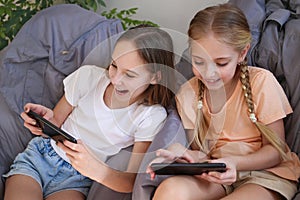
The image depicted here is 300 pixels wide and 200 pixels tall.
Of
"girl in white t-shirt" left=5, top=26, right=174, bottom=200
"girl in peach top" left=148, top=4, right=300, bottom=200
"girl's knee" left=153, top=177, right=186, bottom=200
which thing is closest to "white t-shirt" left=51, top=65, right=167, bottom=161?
"girl in white t-shirt" left=5, top=26, right=174, bottom=200

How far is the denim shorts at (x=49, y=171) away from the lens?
5.23 ft

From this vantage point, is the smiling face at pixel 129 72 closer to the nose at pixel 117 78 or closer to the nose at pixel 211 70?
the nose at pixel 117 78

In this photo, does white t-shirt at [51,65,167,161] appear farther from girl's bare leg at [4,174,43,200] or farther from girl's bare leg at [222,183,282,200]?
girl's bare leg at [222,183,282,200]

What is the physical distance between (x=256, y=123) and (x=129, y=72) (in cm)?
37

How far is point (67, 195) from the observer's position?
155 cm

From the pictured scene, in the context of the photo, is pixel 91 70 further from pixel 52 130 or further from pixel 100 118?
pixel 52 130

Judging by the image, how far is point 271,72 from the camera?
5.45 ft

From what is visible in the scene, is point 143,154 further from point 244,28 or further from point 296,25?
point 296,25

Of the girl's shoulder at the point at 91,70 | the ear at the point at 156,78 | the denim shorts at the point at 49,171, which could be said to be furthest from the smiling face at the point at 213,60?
the denim shorts at the point at 49,171

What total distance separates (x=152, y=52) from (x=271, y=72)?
1.31ft

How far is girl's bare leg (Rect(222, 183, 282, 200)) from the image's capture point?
136cm

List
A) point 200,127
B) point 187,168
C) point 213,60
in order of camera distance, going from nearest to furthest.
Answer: point 187,168, point 213,60, point 200,127

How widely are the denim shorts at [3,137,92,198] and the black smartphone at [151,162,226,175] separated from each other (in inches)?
14.6

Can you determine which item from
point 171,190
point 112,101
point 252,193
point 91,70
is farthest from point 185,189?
point 91,70
